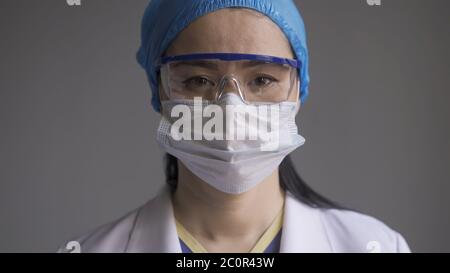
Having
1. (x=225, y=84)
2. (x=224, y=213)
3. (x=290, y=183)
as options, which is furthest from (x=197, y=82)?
(x=290, y=183)

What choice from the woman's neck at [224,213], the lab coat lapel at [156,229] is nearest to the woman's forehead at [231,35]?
the woman's neck at [224,213]

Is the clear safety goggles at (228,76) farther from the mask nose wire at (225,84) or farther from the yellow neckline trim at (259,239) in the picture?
the yellow neckline trim at (259,239)

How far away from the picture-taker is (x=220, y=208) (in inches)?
70.1

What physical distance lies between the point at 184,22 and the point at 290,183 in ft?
2.45

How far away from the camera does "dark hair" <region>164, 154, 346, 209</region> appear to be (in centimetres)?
198

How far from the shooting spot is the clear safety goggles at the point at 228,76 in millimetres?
1623

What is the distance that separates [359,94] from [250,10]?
1052 millimetres

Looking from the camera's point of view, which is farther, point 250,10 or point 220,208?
point 220,208

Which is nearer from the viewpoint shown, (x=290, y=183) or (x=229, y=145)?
(x=229, y=145)

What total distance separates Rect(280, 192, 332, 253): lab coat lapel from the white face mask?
225 mm

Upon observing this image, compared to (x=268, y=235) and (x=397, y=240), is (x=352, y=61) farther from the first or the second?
(x=268, y=235)

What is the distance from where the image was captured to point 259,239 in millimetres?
1812

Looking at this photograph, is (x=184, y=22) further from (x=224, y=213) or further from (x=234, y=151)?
(x=224, y=213)
